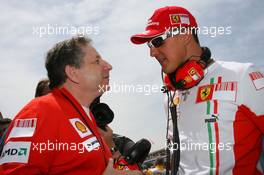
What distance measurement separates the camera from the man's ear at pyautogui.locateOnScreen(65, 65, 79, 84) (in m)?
2.89

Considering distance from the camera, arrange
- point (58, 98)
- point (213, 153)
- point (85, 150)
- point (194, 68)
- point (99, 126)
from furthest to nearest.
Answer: point (99, 126), point (194, 68), point (213, 153), point (58, 98), point (85, 150)

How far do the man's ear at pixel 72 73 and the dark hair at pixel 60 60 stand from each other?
30mm

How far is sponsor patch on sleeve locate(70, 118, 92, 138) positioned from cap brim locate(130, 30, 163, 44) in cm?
123

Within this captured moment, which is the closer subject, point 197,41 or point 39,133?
point 39,133

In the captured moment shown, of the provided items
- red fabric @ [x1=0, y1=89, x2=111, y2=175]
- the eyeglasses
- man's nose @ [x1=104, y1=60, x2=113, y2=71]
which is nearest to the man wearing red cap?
the eyeglasses

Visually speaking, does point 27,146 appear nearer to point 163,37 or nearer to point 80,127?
point 80,127

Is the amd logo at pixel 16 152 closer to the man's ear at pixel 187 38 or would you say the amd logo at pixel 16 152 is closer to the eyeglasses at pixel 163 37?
the eyeglasses at pixel 163 37

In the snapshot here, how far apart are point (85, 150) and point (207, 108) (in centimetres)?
120

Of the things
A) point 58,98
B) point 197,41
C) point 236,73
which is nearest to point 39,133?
point 58,98

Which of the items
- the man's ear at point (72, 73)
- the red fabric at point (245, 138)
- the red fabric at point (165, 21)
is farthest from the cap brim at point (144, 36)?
the red fabric at point (245, 138)

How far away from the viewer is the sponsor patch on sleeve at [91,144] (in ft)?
7.69

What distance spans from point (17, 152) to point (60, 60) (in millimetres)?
1121

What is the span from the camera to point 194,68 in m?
2.95

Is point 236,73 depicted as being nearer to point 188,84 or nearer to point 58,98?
point 188,84
